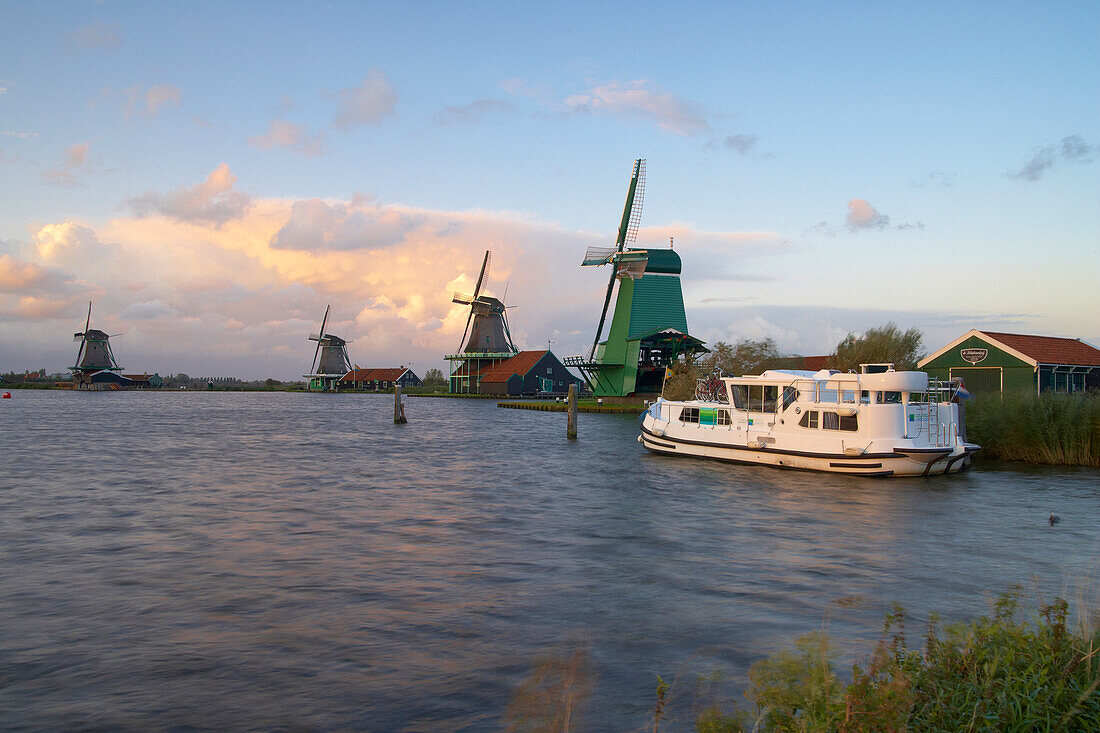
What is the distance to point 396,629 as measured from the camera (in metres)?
9.20

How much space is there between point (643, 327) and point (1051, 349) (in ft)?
99.8

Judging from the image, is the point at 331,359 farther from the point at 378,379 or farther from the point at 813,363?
the point at 813,363

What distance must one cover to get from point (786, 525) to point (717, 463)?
38.1 ft

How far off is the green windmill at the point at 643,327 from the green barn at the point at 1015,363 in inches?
1018

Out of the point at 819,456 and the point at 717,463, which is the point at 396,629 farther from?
the point at 717,463

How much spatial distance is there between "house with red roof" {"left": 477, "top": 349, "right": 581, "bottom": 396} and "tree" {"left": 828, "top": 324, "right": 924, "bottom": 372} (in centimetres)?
5204

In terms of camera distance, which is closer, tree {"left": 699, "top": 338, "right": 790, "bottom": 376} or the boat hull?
the boat hull

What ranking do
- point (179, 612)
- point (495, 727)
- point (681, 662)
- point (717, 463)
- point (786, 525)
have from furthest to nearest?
point (717, 463) < point (786, 525) < point (179, 612) < point (681, 662) < point (495, 727)

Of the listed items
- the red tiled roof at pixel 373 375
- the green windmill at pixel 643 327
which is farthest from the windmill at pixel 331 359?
the green windmill at pixel 643 327

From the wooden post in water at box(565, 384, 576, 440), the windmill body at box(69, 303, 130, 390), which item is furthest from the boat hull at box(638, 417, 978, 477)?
the windmill body at box(69, 303, 130, 390)

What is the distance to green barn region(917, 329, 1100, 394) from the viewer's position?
110 feet

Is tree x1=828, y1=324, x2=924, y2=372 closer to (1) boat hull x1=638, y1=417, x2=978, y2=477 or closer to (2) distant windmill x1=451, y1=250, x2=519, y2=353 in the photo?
(1) boat hull x1=638, y1=417, x2=978, y2=477

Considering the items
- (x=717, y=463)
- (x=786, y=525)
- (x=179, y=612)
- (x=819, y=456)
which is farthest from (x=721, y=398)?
(x=179, y=612)

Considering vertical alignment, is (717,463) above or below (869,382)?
below
